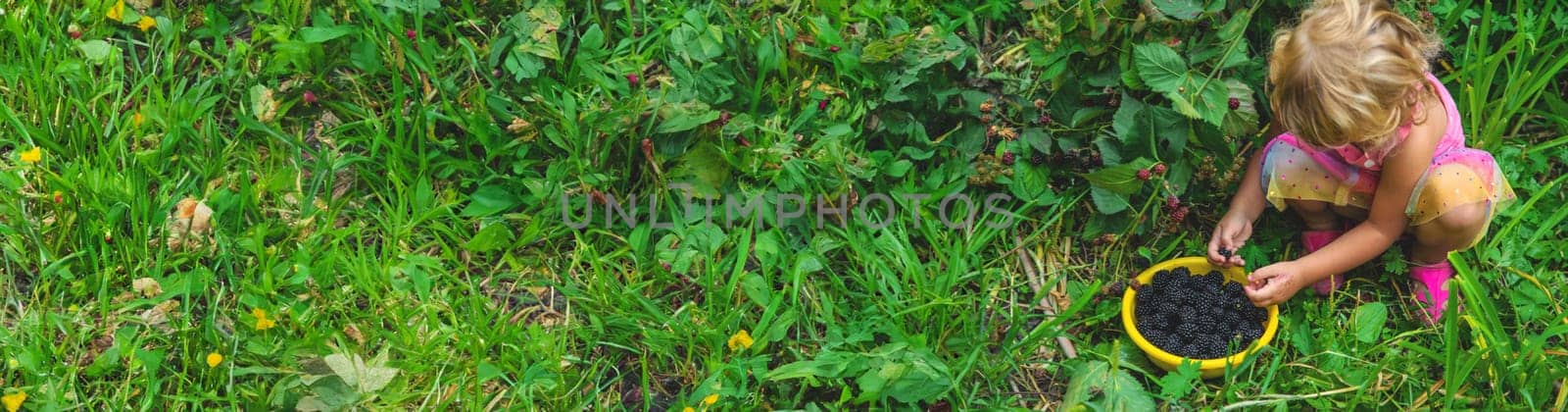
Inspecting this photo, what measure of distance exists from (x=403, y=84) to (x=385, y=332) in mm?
767

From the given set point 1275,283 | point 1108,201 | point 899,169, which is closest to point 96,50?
point 899,169

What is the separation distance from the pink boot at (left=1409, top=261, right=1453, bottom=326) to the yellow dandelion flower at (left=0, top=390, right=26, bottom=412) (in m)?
2.97

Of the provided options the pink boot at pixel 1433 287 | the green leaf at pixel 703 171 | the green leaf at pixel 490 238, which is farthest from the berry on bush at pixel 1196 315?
the green leaf at pixel 490 238

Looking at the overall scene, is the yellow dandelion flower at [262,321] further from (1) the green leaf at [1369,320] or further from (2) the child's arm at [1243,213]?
(1) the green leaf at [1369,320]

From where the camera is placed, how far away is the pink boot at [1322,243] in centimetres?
284

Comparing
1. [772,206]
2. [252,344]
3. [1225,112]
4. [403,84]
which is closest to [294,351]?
[252,344]

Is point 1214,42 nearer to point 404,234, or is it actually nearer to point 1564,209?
point 1564,209

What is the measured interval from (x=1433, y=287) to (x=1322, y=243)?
9.9 inches

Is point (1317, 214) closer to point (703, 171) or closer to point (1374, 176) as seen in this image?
point (1374, 176)

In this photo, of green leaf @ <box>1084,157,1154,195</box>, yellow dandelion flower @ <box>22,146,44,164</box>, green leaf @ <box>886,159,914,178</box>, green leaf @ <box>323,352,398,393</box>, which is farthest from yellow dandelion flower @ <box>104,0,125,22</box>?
green leaf @ <box>1084,157,1154,195</box>

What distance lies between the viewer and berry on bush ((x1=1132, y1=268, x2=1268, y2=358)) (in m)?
2.69

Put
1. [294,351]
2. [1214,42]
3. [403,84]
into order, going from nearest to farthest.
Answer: [294,351], [1214,42], [403,84]

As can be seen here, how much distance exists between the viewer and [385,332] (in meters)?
2.63

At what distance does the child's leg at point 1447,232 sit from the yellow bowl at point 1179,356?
35cm
